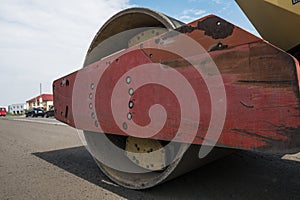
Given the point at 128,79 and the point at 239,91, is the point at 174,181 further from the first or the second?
the point at 239,91

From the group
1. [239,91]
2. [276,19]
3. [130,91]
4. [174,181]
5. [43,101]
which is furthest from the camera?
[43,101]

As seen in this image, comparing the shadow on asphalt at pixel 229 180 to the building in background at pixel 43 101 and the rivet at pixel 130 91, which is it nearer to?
the rivet at pixel 130 91

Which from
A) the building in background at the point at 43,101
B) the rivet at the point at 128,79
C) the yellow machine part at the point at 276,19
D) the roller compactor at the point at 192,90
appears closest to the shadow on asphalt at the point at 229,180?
the roller compactor at the point at 192,90

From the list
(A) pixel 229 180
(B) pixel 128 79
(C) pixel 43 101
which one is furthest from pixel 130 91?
(C) pixel 43 101

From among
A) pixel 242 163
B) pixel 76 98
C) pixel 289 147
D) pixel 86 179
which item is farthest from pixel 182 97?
pixel 242 163

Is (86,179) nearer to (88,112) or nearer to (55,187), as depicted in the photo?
(55,187)

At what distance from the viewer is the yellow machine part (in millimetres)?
1464

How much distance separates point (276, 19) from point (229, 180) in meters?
1.57

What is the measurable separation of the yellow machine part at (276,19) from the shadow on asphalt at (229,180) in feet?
4.12

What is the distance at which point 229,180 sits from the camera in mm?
2488

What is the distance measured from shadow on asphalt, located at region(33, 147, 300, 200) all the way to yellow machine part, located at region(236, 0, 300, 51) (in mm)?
1255

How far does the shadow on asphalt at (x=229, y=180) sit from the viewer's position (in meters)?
2.12

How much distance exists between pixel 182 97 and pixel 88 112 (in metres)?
1.08

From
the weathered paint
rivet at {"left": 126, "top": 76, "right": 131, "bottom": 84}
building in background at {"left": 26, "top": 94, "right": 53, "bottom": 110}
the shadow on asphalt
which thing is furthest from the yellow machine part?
building in background at {"left": 26, "top": 94, "right": 53, "bottom": 110}
